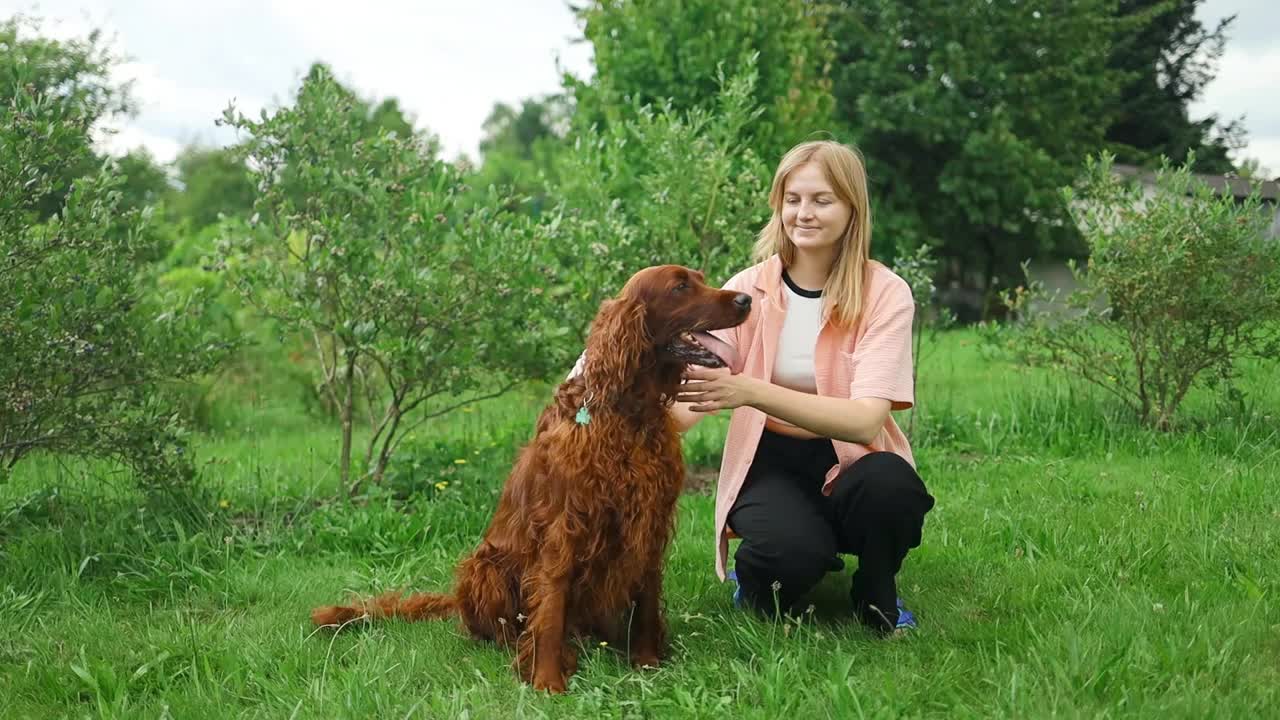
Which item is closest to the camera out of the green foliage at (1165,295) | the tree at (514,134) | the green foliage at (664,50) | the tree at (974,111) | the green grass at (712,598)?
the green grass at (712,598)

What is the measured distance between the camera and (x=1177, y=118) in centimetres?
1980

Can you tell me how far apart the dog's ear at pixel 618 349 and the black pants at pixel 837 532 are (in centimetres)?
68

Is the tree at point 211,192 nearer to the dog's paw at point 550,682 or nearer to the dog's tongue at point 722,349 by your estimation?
the dog's tongue at point 722,349

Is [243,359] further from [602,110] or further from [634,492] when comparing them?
[634,492]

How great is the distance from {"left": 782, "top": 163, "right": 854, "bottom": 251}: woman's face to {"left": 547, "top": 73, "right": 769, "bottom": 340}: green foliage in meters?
1.66

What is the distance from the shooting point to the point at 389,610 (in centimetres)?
311

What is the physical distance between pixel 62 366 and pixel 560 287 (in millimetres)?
2161

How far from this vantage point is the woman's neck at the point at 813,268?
317 centimetres

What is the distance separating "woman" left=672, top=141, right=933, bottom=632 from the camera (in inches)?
111

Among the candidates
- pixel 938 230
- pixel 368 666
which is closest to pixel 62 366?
pixel 368 666

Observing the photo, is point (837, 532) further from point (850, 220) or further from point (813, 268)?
point (850, 220)

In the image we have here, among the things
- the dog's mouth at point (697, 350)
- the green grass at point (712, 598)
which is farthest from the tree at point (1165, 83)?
the dog's mouth at point (697, 350)

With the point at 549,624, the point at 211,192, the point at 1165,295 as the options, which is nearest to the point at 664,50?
the point at 1165,295

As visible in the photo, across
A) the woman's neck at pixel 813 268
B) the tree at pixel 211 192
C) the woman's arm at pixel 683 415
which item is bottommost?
the woman's arm at pixel 683 415
